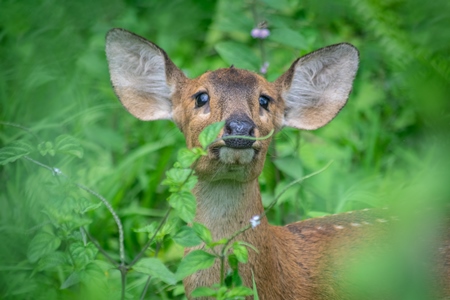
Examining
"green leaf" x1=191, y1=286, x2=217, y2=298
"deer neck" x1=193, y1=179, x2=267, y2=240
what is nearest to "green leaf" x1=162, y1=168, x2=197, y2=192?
"green leaf" x1=191, y1=286, x2=217, y2=298

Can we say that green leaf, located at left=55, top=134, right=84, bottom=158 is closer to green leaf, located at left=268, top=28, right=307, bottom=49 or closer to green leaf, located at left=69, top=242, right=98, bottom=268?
green leaf, located at left=69, top=242, right=98, bottom=268

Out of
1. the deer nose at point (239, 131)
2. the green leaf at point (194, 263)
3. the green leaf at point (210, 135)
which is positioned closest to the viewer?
the green leaf at point (210, 135)

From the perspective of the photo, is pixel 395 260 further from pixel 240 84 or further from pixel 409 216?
pixel 240 84

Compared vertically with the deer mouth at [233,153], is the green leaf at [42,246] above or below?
below

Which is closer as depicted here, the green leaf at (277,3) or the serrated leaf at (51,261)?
the serrated leaf at (51,261)

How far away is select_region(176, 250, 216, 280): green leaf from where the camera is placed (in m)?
2.83

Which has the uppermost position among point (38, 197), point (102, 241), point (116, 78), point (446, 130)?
point (116, 78)

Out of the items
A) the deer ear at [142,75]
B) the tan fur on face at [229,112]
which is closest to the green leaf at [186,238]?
the tan fur on face at [229,112]

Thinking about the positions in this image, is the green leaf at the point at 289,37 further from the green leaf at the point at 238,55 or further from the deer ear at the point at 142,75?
the deer ear at the point at 142,75

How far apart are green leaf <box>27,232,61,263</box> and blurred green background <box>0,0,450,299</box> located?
0.02 meters

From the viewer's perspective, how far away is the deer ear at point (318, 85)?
4066 mm

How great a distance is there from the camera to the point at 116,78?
4145mm

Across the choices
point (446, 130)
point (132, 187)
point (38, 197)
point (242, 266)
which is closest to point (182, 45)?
point (132, 187)

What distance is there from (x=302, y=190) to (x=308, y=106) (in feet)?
2.61
